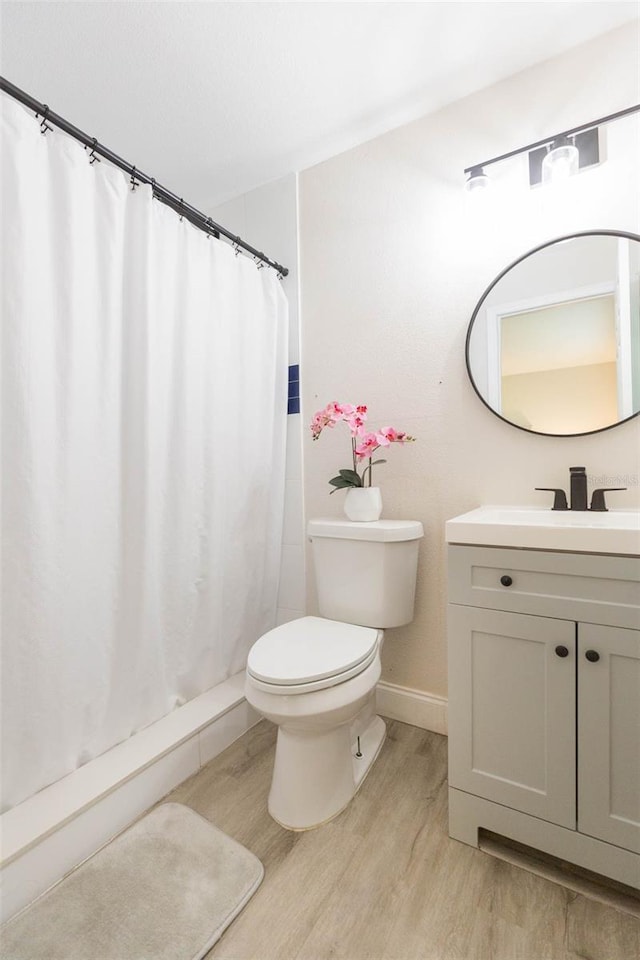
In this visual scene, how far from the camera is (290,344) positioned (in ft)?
6.54

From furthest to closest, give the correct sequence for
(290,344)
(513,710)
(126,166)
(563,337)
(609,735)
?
(290,344)
(563,337)
(126,166)
(513,710)
(609,735)

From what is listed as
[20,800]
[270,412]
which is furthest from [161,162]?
[20,800]

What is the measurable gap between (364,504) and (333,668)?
1.99 ft

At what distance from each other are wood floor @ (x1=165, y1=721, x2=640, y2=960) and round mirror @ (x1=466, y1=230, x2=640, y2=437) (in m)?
1.21

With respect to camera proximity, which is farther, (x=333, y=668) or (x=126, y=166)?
(x=126, y=166)

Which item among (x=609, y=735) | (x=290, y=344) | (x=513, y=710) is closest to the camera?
(x=609, y=735)

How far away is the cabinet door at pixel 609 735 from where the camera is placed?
94 cm

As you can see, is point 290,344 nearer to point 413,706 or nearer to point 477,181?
point 477,181

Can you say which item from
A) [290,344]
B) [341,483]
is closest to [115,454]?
[341,483]

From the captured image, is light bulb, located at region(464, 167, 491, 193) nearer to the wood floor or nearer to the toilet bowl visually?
the toilet bowl

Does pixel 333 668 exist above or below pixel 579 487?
below

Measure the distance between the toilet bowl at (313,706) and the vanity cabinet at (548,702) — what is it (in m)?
0.27

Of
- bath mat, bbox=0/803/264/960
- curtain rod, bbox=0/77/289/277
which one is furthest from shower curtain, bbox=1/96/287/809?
bath mat, bbox=0/803/264/960

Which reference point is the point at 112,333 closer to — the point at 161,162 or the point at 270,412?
the point at 270,412
